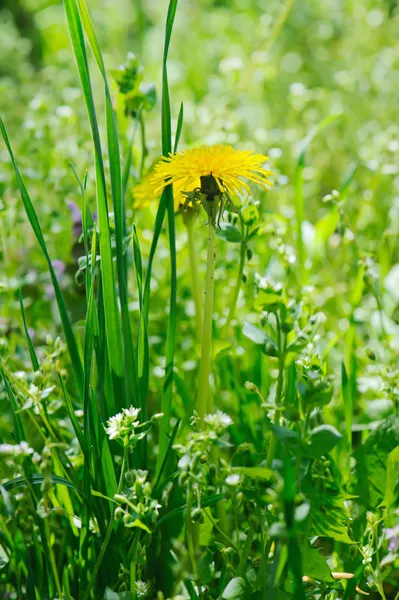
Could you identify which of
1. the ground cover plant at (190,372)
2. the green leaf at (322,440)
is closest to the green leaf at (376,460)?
the ground cover plant at (190,372)

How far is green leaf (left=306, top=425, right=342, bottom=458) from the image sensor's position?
2.00ft

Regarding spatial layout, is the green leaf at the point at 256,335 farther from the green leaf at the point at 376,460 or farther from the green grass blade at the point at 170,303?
the green leaf at the point at 376,460

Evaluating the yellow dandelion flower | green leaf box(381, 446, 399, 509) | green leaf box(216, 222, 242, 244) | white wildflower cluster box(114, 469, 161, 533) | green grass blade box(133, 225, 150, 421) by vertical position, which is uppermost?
the yellow dandelion flower

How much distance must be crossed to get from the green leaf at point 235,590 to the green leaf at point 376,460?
9.7 inches

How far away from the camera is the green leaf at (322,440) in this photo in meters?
0.61

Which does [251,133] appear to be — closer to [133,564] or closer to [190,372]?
[190,372]

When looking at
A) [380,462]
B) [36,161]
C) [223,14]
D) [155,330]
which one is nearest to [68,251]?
[155,330]

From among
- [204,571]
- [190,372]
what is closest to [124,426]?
[204,571]

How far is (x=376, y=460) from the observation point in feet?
2.87

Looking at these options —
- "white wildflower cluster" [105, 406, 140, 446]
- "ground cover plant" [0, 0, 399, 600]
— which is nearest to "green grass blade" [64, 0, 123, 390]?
"ground cover plant" [0, 0, 399, 600]

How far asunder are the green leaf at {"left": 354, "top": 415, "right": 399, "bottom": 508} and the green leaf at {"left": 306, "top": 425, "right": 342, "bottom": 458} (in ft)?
0.91

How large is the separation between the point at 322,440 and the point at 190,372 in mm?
594

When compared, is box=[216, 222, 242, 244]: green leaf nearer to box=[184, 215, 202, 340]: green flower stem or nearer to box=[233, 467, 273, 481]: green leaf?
box=[184, 215, 202, 340]: green flower stem

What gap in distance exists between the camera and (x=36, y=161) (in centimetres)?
163
